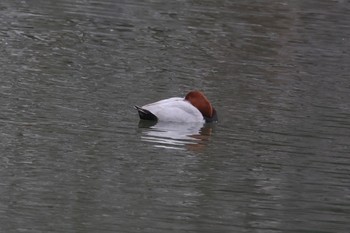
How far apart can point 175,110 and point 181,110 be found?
111mm

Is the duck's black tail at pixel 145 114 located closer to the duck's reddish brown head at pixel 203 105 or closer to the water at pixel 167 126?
the water at pixel 167 126

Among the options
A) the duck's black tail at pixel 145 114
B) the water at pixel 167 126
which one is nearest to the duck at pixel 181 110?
the duck's black tail at pixel 145 114

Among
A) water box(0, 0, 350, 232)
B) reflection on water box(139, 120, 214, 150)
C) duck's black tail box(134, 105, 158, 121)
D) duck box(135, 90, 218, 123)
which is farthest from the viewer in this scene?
duck box(135, 90, 218, 123)

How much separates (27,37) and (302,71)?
449cm

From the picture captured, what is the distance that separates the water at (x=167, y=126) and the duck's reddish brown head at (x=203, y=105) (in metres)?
0.18

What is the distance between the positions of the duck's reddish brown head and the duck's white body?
5 cm

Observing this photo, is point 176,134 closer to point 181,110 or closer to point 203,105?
point 181,110

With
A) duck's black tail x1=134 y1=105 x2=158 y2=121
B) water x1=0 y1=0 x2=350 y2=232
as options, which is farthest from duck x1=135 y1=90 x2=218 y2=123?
water x1=0 y1=0 x2=350 y2=232

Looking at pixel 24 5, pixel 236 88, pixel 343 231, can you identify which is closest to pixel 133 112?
pixel 236 88

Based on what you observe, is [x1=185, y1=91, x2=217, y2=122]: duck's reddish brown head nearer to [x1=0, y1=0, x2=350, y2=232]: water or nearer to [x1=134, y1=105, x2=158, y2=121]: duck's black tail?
[x1=0, y1=0, x2=350, y2=232]: water

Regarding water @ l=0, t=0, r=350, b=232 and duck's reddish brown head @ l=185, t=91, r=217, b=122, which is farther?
duck's reddish brown head @ l=185, t=91, r=217, b=122

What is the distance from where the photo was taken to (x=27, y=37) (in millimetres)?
21094

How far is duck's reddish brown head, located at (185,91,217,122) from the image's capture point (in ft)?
50.6

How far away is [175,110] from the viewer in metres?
15.3
